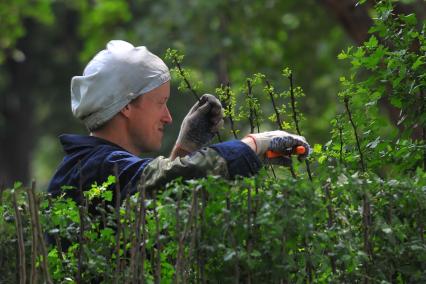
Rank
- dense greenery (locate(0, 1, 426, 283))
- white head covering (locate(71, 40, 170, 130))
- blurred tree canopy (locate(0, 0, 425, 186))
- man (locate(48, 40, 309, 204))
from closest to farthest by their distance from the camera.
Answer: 1. dense greenery (locate(0, 1, 426, 283))
2. man (locate(48, 40, 309, 204))
3. white head covering (locate(71, 40, 170, 130))
4. blurred tree canopy (locate(0, 0, 425, 186))

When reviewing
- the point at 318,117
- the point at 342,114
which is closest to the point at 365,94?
the point at 342,114

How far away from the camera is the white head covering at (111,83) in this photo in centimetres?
495

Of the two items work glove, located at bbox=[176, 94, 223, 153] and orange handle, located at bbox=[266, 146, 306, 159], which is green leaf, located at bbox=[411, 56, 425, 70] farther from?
work glove, located at bbox=[176, 94, 223, 153]

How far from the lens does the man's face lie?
16.4 feet

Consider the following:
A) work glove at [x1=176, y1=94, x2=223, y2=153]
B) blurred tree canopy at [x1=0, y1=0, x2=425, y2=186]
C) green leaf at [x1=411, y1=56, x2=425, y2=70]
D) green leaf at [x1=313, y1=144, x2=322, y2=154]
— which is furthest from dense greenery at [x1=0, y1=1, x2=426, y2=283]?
blurred tree canopy at [x1=0, y1=0, x2=425, y2=186]

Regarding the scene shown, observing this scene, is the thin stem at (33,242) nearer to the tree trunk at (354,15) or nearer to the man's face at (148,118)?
the man's face at (148,118)

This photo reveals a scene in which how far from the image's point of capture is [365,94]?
450 cm

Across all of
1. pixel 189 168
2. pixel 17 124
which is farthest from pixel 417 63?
pixel 17 124

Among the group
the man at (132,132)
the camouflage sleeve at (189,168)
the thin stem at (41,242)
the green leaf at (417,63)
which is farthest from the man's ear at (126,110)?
the thin stem at (41,242)

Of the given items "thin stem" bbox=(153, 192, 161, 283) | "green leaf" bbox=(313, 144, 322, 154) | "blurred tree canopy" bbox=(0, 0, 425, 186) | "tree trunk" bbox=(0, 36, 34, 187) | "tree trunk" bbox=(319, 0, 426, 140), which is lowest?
"thin stem" bbox=(153, 192, 161, 283)

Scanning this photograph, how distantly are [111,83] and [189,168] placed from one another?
1.03m

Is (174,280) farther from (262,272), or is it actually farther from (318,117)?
(318,117)

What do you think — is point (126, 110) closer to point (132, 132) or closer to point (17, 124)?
point (132, 132)

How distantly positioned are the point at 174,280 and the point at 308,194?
1.62 feet
